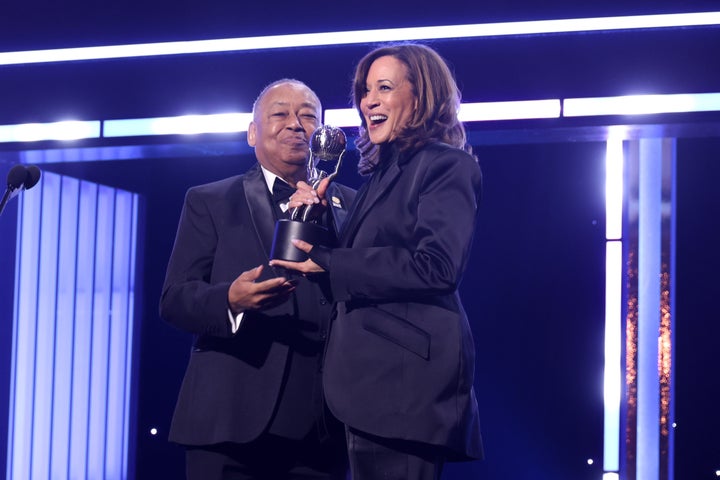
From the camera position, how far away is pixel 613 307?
421 centimetres

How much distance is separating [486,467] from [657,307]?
1662 mm

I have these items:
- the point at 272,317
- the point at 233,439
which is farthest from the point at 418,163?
the point at 233,439

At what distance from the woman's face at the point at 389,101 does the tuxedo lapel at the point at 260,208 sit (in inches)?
19.0

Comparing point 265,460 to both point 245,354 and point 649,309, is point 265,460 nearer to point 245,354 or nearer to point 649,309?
point 245,354

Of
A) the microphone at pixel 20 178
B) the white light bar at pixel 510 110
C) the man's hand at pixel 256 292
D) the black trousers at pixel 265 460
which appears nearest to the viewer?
the man's hand at pixel 256 292

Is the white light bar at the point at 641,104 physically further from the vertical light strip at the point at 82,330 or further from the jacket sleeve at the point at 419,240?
the vertical light strip at the point at 82,330

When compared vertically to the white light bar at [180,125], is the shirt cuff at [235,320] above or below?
below

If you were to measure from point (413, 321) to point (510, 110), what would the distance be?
202 centimetres

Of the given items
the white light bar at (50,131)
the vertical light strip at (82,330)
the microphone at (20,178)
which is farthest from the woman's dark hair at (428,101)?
the vertical light strip at (82,330)

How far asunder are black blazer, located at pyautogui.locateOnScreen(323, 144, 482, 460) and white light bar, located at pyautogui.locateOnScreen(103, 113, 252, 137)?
2.16 meters

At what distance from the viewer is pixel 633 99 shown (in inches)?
135

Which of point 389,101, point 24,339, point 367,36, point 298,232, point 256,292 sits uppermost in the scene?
point 367,36

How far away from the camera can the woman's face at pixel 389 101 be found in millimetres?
1842

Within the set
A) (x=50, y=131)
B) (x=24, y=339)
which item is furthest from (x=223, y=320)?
(x=24, y=339)
